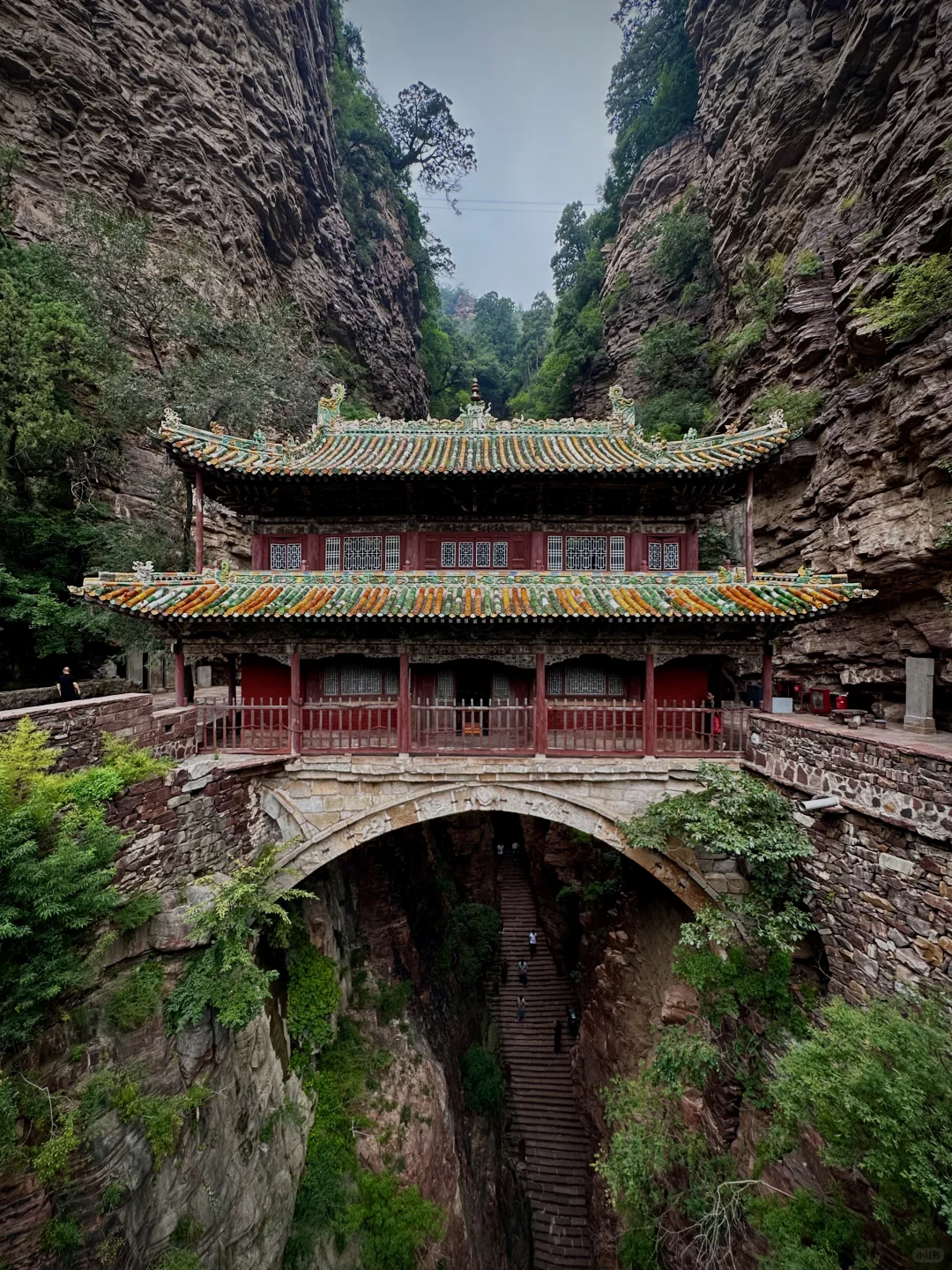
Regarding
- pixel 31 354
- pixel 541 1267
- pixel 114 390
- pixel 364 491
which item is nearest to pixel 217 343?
pixel 114 390

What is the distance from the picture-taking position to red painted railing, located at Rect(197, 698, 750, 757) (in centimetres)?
1083

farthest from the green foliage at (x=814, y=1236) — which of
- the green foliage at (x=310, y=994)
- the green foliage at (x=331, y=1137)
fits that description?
the green foliage at (x=310, y=994)

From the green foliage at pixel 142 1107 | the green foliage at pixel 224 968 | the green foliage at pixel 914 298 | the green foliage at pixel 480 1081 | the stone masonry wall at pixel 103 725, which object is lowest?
the green foliage at pixel 480 1081

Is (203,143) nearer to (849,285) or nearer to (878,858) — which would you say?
(849,285)

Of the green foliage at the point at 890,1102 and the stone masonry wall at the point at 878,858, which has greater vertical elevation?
the stone masonry wall at the point at 878,858

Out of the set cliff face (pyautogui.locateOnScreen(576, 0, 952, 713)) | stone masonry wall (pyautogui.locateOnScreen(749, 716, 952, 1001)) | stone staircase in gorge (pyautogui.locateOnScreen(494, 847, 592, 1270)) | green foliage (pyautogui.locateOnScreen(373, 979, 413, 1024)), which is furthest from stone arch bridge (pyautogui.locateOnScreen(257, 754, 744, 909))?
stone staircase in gorge (pyautogui.locateOnScreen(494, 847, 592, 1270))

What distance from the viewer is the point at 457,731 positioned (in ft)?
37.8

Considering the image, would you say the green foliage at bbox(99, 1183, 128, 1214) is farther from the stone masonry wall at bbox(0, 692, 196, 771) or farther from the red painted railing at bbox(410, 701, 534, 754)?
the red painted railing at bbox(410, 701, 534, 754)

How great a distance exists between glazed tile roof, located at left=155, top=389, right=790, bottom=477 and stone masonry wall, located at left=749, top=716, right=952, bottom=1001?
258 inches

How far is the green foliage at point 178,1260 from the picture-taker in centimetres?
724

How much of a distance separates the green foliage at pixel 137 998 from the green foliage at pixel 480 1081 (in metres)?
11.5

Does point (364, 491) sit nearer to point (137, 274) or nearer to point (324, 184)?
point (137, 274)

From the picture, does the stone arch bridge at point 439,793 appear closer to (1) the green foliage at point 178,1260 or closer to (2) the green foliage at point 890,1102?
(2) the green foliage at point 890,1102

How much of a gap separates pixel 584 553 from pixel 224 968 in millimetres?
11379
